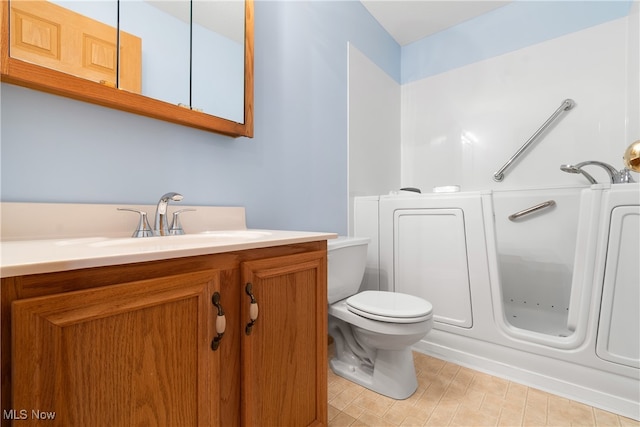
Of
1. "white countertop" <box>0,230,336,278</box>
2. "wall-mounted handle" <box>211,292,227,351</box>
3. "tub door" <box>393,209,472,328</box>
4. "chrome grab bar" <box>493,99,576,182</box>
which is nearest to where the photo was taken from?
"white countertop" <box>0,230,336,278</box>

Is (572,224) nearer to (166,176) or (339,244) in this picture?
(339,244)

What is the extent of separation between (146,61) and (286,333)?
1086mm

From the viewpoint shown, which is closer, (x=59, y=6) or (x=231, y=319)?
(x=231, y=319)

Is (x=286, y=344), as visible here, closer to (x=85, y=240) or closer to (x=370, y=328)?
(x=370, y=328)

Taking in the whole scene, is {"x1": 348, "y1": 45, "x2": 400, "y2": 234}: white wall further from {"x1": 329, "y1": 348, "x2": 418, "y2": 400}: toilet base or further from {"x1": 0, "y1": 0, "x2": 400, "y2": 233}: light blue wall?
{"x1": 329, "y1": 348, "x2": 418, "y2": 400}: toilet base

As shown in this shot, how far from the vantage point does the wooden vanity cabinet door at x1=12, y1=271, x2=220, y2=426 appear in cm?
47

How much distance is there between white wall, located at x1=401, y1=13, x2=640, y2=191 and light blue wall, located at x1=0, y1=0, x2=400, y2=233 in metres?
0.71

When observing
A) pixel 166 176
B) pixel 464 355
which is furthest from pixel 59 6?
pixel 464 355

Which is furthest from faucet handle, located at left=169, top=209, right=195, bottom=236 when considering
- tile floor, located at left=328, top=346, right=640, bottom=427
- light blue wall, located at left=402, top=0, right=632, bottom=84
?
light blue wall, located at left=402, top=0, right=632, bottom=84

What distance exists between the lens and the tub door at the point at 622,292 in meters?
1.23

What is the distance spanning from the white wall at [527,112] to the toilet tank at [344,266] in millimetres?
1402

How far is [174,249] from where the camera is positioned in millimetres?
643

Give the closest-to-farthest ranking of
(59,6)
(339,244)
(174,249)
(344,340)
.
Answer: (174,249)
(59,6)
(339,244)
(344,340)

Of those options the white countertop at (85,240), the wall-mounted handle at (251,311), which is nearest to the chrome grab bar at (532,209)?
the white countertop at (85,240)
